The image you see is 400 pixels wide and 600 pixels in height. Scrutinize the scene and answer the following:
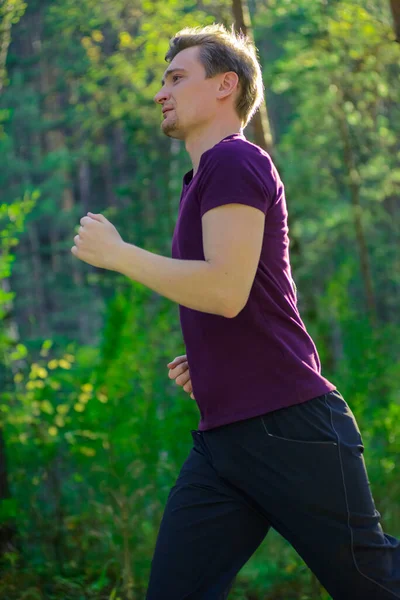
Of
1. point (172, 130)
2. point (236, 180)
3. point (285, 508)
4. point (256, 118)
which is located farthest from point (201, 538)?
point (256, 118)

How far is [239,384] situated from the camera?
7.55ft

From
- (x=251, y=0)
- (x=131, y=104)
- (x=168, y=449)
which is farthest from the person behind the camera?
(x=131, y=104)

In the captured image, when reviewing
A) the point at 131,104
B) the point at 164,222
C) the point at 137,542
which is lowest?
the point at 137,542

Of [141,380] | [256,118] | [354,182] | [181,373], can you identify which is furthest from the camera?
[354,182]

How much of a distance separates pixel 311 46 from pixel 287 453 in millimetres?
10140

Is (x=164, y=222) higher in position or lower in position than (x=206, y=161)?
higher

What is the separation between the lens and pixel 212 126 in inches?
97.1

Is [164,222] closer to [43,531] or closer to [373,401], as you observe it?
[373,401]

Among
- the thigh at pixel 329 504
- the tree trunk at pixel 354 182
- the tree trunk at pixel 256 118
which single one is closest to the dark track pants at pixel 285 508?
the thigh at pixel 329 504

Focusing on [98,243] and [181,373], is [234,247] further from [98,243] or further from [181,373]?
[181,373]

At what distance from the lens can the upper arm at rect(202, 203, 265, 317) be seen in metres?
2.10

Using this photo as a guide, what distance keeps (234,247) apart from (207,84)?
0.63 meters

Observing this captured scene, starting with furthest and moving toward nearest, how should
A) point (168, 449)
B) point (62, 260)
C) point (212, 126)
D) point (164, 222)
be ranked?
point (62, 260), point (164, 222), point (168, 449), point (212, 126)

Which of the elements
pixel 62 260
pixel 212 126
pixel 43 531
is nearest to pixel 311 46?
pixel 43 531
